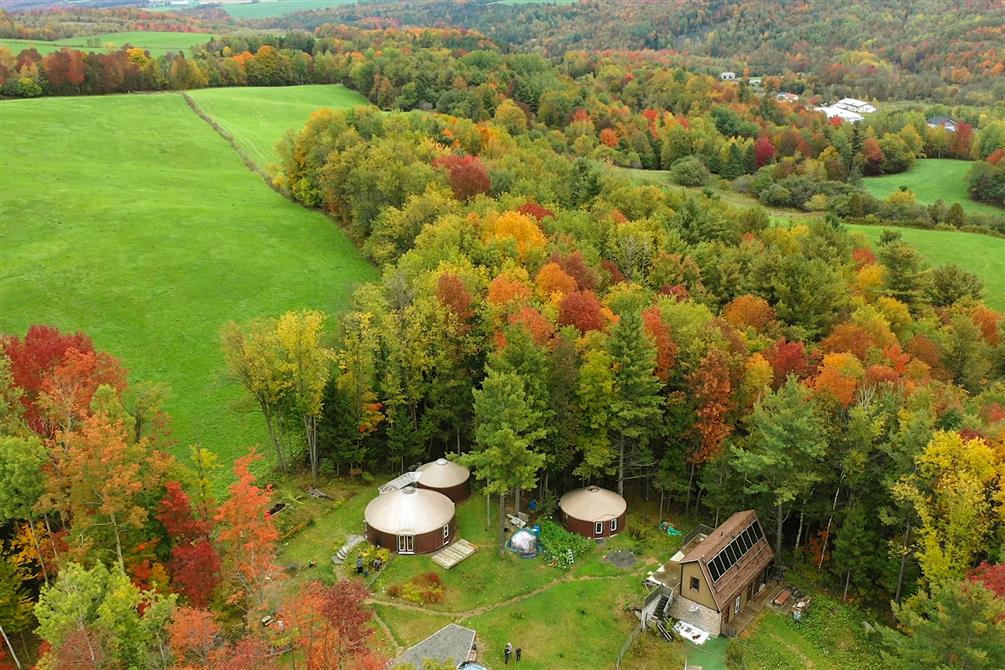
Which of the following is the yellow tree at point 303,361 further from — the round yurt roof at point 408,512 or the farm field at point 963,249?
the farm field at point 963,249

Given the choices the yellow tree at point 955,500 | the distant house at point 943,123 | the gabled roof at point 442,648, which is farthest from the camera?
the distant house at point 943,123

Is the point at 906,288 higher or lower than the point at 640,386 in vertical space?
lower

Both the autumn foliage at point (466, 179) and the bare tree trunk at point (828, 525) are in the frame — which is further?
the autumn foliage at point (466, 179)

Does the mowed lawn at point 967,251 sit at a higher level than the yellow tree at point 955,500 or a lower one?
lower

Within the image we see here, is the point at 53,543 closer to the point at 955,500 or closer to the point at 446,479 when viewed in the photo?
the point at 446,479

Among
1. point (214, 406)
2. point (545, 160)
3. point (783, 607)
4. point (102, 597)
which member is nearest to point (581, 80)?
point (545, 160)

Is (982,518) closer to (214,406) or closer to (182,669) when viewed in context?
(182,669)

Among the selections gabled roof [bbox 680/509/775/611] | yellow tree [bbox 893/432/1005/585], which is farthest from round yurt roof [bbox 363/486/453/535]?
yellow tree [bbox 893/432/1005/585]

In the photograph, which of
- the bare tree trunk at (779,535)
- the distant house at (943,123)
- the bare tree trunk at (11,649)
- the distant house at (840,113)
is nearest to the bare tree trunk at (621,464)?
the bare tree trunk at (779,535)
